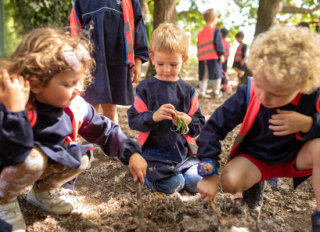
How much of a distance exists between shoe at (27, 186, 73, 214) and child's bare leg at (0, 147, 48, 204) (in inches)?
10.4

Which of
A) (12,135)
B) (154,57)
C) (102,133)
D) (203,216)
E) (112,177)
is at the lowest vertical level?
(112,177)

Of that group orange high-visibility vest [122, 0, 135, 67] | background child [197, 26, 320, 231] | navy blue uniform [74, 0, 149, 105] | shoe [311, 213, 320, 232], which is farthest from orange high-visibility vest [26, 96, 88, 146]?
shoe [311, 213, 320, 232]

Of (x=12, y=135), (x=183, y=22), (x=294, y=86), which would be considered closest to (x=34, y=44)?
(x=12, y=135)

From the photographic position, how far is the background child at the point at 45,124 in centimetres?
136

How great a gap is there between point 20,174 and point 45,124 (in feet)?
0.96

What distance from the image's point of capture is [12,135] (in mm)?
1323

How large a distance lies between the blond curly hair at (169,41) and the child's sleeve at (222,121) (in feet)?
2.38

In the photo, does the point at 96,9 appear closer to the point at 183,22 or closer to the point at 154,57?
the point at 154,57

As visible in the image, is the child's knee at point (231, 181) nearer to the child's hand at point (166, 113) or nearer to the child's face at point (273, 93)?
the child's face at point (273, 93)

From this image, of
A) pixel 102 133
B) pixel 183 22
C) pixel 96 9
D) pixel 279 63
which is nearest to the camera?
pixel 279 63

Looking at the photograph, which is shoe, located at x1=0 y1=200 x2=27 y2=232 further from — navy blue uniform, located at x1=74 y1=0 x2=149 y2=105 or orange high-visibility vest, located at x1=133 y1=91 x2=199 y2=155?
navy blue uniform, located at x1=74 y1=0 x2=149 y2=105

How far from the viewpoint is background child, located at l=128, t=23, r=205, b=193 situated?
88.2 inches

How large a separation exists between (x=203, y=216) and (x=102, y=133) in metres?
0.82

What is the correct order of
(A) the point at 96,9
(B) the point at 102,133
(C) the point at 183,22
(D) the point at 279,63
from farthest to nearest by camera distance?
(C) the point at 183,22
(A) the point at 96,9
(B) the point at 102,133
(D) the point at 279,63
